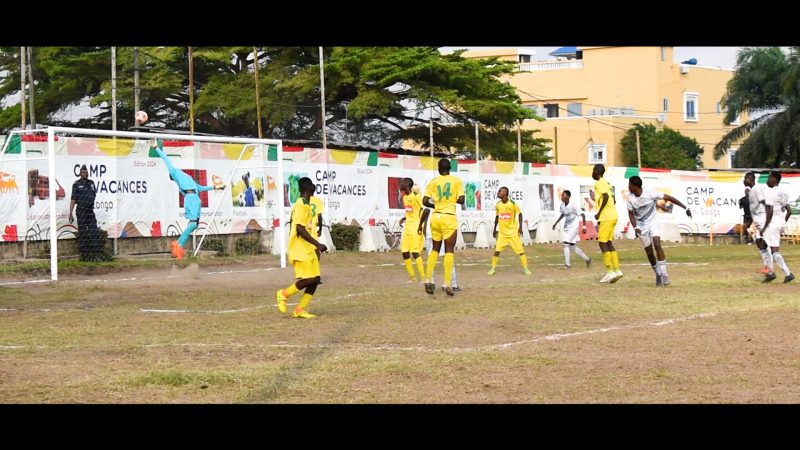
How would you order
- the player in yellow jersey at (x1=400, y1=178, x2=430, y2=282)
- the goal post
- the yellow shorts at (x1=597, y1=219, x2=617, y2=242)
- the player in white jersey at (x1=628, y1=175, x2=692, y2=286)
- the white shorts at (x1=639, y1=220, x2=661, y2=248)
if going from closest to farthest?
1. the player in white jersey at (x1=628, y1=175, x2=692, y2=286)
2. the white shorts at (x1=639, y1=220, x2=661, y2=248)
3. the yellow shorts at (x1=597, y1=219, x2=617, y2=242)
4. the player in yellow jersey at (x1=400, y1=178, x2=430, y2=282)
5. the goal post

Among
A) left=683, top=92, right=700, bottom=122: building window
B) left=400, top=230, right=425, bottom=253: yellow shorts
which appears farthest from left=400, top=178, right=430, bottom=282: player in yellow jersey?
left=683, top=92, right=700, bottom=122: building window

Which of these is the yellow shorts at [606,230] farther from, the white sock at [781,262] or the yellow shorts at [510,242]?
the yellow shorts at [510,242]

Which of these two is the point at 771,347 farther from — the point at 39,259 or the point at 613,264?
the point at 39,259

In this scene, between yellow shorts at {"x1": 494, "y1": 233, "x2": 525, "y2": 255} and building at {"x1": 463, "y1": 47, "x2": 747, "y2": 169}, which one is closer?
yellow shorts at {"x1": 494, "y1": 233, "x2": 525, "y2": 255}

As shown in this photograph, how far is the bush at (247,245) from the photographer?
2695cm

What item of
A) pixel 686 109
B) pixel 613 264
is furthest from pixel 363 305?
pixel 686 109

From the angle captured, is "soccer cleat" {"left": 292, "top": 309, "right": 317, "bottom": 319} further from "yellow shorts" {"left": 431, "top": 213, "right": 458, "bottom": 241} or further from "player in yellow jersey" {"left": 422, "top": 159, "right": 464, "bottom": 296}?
"yellow shorts" {"left": 431, "top": 213, "right": 458, "bottom": 241}

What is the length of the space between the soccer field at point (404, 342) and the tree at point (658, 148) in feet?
156

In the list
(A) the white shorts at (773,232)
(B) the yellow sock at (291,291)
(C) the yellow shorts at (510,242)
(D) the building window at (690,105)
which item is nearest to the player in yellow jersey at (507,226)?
(C) the yellow shorts at (510,242)

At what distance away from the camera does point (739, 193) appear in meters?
43.4

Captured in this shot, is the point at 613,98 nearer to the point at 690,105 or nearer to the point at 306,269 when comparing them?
the point at 690,105

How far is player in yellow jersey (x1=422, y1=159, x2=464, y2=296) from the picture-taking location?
1745cm

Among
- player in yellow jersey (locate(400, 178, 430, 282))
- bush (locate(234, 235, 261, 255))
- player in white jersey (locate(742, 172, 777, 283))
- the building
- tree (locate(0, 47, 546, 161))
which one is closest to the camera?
player in white jersey (locate(742, 172, 777, 283))

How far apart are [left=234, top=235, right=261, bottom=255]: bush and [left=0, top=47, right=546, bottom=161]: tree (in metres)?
15.3
